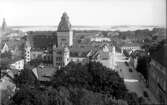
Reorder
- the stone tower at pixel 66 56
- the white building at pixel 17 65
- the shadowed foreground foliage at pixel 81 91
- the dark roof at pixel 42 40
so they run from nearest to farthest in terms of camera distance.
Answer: the shadowed foreground foliage at pixel 81 91
the white building at pixel 17 65
the stone tower at pixel 66 56
the dark roof at pixel 42 40

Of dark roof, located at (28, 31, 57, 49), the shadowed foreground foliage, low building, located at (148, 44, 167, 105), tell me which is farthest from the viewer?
dark roof, located at (28, 31, 57, 49)

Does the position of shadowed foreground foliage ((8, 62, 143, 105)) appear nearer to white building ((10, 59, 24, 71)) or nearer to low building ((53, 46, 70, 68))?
white building ((10, 59, 24, 71))

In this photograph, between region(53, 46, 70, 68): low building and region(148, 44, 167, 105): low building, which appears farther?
region(53, 46, 70, 68): low building

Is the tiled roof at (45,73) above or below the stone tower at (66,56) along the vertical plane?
below

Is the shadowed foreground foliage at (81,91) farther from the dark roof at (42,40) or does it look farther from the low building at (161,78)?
the dark roof at (42,40)

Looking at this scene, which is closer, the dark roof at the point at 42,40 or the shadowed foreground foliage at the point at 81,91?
the shadowed foreground foliage at the point at 81,91

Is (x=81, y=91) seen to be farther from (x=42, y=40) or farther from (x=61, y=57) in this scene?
(x=42, y=40)

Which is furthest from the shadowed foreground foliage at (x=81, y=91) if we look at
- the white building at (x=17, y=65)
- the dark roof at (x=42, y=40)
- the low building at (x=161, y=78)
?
the dark roof at (x=42, y=40)

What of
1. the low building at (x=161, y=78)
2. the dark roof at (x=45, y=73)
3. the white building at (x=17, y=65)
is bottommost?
the dark roof at (x=45, y=73)

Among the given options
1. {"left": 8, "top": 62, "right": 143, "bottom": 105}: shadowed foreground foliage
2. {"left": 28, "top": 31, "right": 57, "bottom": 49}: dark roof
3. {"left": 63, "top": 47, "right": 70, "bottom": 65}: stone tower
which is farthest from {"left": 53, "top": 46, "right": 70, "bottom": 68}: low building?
{"left": 28, "top": 31, "right": 57, "bottom": 49}: dark roof

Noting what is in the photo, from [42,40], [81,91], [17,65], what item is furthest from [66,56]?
[42,40]

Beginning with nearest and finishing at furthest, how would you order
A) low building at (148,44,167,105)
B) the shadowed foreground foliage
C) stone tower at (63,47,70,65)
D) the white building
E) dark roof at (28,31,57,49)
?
low building at (148,44,167,105) < the shadowed foreground foliage < the white building < stone tower at (63,47,70,65) < dark roof at (28,31,57,49)
